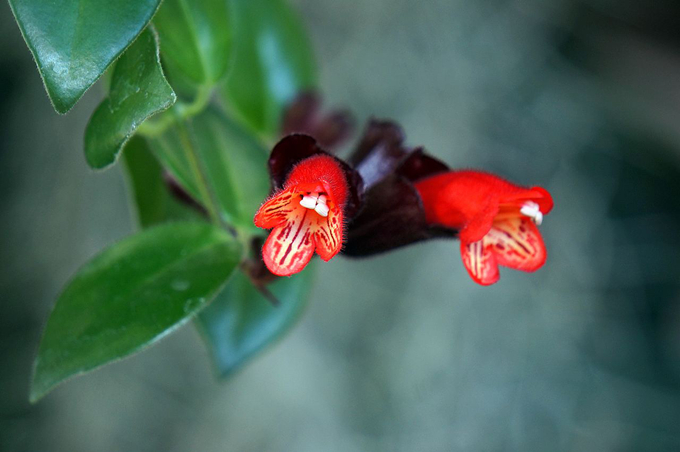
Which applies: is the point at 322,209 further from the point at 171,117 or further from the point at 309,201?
the point at 171,117

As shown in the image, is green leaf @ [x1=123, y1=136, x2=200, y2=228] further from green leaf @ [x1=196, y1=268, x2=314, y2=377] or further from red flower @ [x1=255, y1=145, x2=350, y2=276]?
red flower @ [x1=255, y1=145, x2=350, y2=276]

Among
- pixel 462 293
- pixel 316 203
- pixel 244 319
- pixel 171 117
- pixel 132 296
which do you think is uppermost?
pixel 316 203

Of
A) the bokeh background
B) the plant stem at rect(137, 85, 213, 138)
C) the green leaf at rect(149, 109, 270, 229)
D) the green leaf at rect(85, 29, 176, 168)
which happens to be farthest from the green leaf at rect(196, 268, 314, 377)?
the bokeh background

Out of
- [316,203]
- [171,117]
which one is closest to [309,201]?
[316,203]

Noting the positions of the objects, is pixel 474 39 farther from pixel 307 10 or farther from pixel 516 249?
pixel 516 249

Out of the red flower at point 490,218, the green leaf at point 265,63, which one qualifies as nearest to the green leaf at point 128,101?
the red flower at point 490,218
